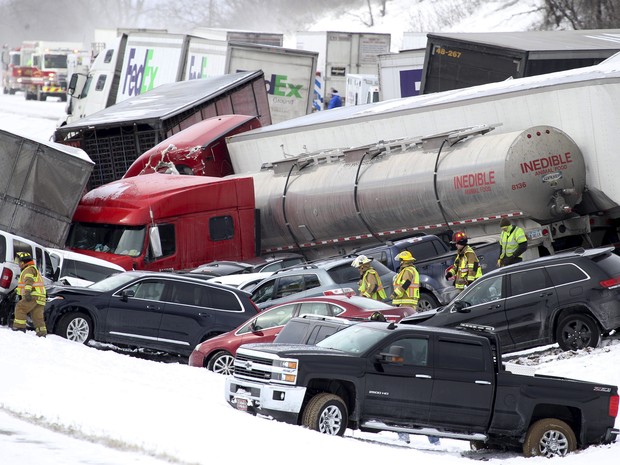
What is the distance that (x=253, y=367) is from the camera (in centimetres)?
1308

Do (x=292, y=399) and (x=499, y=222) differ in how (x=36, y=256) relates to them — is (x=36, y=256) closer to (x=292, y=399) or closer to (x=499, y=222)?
(x=499, y=222)

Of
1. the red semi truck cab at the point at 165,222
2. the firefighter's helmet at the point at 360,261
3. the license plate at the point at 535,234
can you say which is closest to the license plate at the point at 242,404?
the firefighter's helmet at the point at 360,261

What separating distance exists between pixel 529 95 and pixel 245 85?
1183 cm

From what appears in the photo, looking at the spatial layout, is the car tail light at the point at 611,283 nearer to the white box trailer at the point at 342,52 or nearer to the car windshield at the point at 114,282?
the car windshield at the point at 114,282

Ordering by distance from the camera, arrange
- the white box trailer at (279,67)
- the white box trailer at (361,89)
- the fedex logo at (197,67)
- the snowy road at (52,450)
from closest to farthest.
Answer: the snowy road at (52,450) → the white box trailer at (279,67) → the fedex logo at (197,67) → the white box trailer at (361,89)

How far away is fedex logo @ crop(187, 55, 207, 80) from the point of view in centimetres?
4291

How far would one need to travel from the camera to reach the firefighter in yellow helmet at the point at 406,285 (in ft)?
63.7

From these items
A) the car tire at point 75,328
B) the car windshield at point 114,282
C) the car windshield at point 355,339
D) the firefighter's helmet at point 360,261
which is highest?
the firefighter's helmet at point 360,261

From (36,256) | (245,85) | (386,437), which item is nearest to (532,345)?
(386,437)

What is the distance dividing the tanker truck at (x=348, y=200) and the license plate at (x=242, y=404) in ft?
35.5

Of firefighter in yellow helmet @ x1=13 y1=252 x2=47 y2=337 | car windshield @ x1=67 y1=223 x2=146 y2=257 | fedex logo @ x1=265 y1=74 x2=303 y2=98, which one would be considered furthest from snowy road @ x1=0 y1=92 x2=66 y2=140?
firefighter in yellow helmet @ x1=13 y1=252 x2=47 y2=337

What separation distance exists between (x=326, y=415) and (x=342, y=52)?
44517 millimetres

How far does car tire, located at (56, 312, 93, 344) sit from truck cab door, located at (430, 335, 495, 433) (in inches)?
265

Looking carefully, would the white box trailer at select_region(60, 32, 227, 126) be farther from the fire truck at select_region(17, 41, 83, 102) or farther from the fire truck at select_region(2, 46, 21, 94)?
the fire truck at select_region(2, 46, 21, 94)
